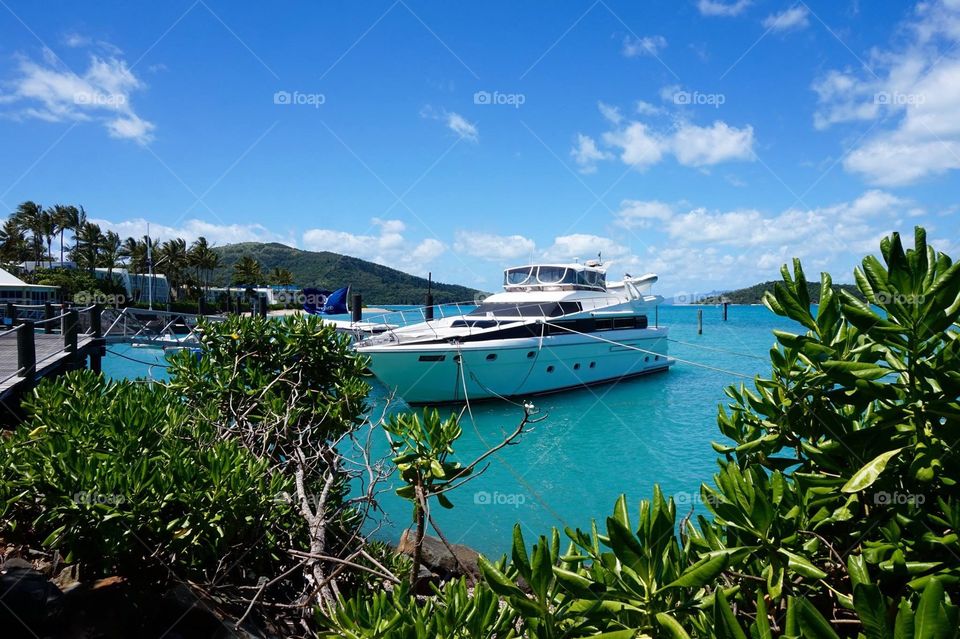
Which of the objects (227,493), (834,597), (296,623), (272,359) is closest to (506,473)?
(272,359)

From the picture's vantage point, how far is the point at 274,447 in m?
4.65

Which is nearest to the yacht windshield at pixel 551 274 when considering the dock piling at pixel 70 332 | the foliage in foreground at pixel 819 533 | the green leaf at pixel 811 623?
the dock piling at pixel 70 332

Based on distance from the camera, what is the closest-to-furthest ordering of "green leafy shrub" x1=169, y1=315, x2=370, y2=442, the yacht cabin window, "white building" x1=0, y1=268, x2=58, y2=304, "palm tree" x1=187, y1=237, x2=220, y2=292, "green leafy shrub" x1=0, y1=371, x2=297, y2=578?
1. "green leafy shrub" x1=0, y1=371, x2=297, y2=578
2. "green leafy shrub" x1=169, y1=315, x2=370, y2=442
3. the yacht cabin window
4. "white building" x1=0, y1=268, x2=58, y2=304
5. "palm tree" x1=187, y1=237, x2=220, y2=292

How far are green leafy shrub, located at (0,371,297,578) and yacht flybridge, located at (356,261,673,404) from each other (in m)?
11.0

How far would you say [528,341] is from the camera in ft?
60.4

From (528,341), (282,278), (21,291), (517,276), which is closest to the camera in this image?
(528,341)

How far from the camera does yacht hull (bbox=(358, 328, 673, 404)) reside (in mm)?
16766

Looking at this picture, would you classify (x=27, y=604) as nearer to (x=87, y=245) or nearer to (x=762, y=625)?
(x=762, y=625)

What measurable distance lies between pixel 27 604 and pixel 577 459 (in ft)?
39.8

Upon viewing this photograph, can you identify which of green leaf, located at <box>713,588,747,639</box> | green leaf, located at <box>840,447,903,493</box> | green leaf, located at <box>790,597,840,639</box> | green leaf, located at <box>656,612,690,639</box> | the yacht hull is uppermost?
green leaf, located at <box>840,447,903,493</box>

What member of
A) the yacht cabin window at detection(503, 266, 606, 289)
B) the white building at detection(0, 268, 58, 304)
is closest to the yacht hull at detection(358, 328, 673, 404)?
the yacht cabin window at detection(503, 266, 606, 289)

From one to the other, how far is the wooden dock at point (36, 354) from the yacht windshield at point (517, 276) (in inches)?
568

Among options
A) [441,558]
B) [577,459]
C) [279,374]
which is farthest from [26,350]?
[577,459]

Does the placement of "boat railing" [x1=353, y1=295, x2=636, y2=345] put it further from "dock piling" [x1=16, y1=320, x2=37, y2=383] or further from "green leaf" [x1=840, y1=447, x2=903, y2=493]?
"green leaf" [x1=840, y1=447, x2=903, y2=493]
